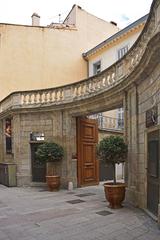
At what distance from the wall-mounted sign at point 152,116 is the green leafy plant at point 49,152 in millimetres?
5512

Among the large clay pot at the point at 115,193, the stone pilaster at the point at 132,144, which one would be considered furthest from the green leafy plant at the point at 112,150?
the large clay pot at the point at 115,193

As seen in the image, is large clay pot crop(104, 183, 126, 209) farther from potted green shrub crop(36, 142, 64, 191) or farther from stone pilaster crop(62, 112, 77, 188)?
stone pilaster crop(62, 112, 77, 188)

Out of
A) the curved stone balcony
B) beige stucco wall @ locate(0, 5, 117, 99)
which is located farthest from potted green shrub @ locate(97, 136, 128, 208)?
beige stucco wall @ locate(0, 5, 117, 99)

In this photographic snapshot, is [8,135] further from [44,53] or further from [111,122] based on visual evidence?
[44,53]

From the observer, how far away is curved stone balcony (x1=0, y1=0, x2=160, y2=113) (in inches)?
261

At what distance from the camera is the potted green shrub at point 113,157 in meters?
8.27

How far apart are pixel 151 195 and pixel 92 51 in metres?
13.3

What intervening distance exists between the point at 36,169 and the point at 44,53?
8.17m

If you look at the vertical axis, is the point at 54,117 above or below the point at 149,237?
above

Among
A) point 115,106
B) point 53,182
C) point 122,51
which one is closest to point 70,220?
point 115,106

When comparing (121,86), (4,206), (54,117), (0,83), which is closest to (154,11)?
(121,86)

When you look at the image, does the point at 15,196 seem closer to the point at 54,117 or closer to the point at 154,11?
the point at 54,117

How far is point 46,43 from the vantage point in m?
19.0

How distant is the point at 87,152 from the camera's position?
13.5 metres
